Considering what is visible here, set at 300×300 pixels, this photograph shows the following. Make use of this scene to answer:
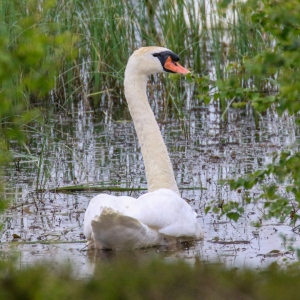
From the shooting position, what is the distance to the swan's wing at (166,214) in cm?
580

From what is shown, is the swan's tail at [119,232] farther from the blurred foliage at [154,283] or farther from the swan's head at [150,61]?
the blurred foliage at [154,283]

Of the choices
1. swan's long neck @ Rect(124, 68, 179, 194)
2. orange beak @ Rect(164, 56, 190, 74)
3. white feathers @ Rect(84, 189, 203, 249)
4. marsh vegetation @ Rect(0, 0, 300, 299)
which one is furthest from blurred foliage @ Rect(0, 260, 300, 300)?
orange beak @ Rect(164, 56, 190, 74)

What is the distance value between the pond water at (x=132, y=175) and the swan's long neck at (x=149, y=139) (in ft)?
1.48

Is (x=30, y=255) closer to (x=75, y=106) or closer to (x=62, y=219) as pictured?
(x=62, y=219)

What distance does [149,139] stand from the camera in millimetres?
7082

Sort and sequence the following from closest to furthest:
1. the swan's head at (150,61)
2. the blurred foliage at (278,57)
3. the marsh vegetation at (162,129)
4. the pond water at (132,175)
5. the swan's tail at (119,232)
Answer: the blurred foliage at (278,57), the marsh vegetation at (162,129), the swan's tail at (119,232), the pond water at (132,175), the swan's head at (150,61)

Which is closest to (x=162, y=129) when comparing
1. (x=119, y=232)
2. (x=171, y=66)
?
(x=171, y=66)

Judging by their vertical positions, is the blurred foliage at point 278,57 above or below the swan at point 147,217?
above

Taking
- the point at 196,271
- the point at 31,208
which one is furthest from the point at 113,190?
the point at 196,271

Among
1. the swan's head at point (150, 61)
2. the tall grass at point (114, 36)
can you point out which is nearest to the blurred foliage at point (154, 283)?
the swan's head at point (150, 61)

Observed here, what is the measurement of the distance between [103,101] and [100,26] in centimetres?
115

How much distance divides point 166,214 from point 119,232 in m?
0.41

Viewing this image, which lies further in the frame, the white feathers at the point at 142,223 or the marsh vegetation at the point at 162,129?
the white feathers at the point at 142,223

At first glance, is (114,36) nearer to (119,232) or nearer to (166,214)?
(166,214)
